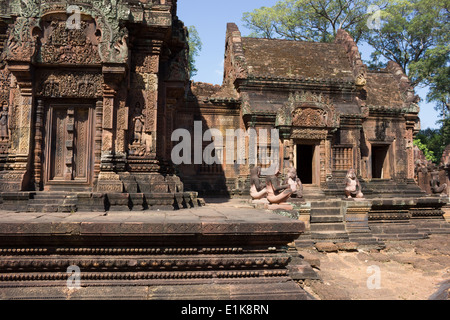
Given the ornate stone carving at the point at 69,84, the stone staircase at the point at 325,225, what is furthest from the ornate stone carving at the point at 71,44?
the stone staircase at the point at 325,225

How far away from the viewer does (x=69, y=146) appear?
5406 mm

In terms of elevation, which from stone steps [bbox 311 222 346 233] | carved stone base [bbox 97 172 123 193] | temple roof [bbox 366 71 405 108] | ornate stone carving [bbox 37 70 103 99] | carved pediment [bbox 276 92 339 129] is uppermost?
temple roof [bbox 366 71 405 108]

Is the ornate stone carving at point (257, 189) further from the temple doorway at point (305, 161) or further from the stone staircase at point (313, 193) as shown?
the temple doorway at point (305, 161)

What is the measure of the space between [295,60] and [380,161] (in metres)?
6.86

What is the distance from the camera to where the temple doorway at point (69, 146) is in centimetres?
541

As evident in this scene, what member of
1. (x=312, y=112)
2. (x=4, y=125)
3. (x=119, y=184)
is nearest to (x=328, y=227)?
(x=312, y=112)

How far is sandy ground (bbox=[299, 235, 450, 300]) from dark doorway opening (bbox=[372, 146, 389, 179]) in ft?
19.1

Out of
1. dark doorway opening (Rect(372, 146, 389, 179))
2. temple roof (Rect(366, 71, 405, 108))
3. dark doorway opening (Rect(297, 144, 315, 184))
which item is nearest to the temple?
dark doorway opening (Rect(372, 146, 389, 179))

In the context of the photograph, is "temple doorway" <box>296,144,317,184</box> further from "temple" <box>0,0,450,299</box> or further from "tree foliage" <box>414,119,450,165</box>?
"tree foliage" <box>414,119,450,165</box>

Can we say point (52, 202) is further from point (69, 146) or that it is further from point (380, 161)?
point (380, 161)

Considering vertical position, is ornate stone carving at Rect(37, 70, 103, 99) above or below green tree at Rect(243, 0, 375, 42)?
below

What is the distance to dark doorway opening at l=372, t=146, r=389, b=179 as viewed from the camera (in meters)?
15.7

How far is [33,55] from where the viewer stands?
5.12 metres
